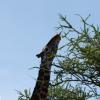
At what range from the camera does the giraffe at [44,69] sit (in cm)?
952

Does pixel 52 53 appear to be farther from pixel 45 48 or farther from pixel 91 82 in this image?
pixel 91 82

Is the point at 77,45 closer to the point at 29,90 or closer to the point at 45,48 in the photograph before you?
the point at 45,48

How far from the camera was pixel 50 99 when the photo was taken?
49.1ft

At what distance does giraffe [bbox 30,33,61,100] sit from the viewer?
31.2 feet

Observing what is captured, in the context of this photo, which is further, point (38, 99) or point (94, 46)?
point (94, 46)

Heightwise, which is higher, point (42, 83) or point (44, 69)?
point (44, 69)

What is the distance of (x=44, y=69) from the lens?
372 inches

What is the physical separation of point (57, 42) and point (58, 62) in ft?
6.01

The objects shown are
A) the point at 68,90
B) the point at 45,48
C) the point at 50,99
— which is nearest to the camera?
the point at 45,48

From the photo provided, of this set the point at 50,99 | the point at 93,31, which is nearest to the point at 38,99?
the point at 93,31

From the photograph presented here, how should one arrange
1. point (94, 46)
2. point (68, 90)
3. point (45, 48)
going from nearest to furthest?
point (45, 48) → point (94, 46) → point (68, 90)

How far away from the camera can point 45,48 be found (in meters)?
9.72

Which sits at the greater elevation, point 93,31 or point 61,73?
point 93,31

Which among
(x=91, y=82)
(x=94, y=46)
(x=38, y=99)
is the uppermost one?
(x=94, y=46)
